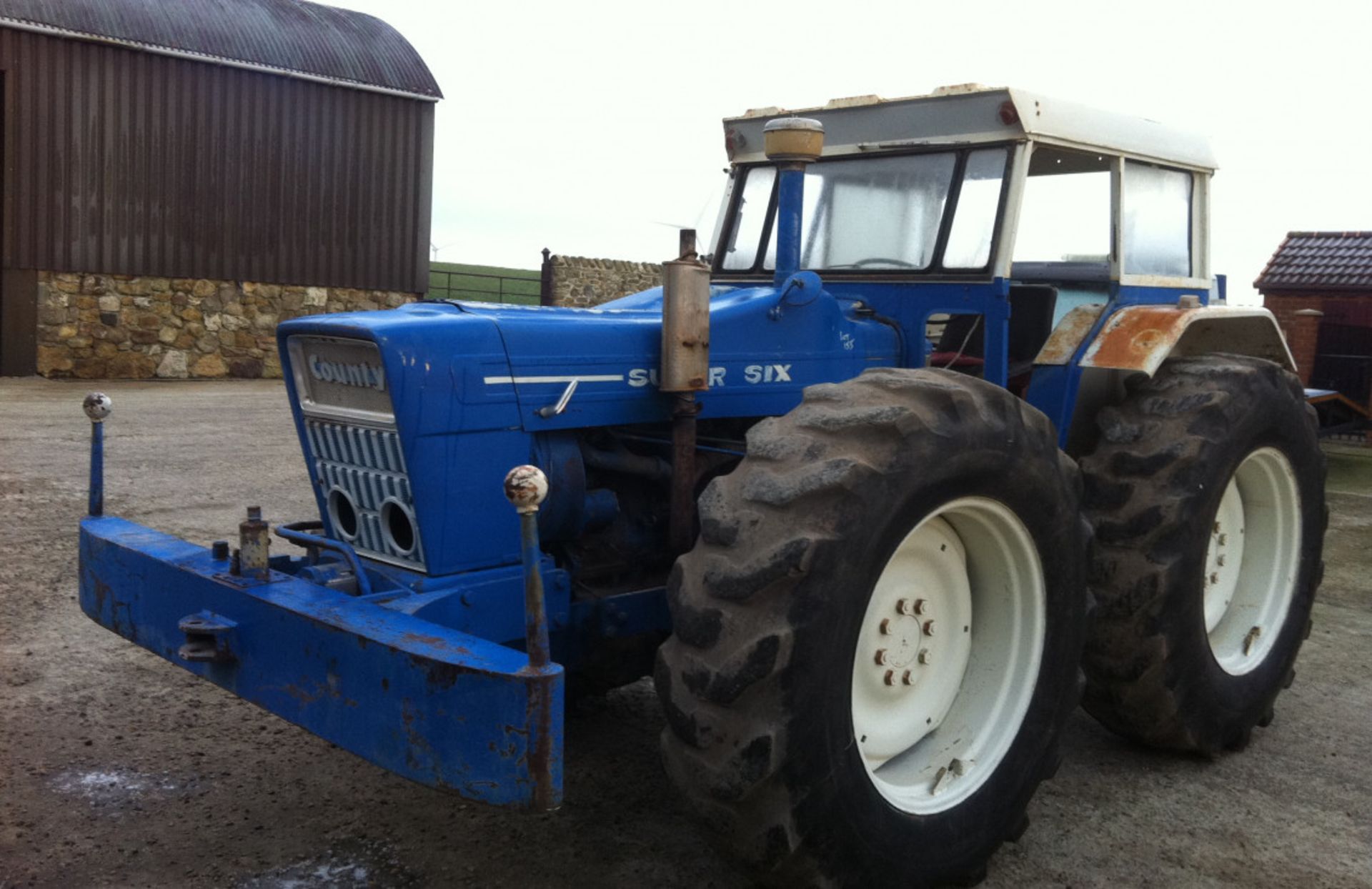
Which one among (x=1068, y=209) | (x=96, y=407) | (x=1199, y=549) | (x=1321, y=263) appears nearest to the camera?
(x=96, y=407)

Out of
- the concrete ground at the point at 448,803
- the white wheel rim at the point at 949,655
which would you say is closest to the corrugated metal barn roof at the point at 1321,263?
the concrete ground at the point at 448,803

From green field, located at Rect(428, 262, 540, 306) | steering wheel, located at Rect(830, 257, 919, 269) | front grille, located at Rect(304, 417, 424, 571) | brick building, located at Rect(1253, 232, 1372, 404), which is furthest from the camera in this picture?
green field, located at Rect(428, 262, 540, 306)

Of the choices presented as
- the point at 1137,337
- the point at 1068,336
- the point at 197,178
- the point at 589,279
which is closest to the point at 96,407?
the point at 1068,336

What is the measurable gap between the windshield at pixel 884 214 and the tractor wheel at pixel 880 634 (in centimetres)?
115

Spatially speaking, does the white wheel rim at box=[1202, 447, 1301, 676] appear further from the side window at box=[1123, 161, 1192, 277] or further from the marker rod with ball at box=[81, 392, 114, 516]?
the marker rod with ball at box=[81, 392, 114, 516]

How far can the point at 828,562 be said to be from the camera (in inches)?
116

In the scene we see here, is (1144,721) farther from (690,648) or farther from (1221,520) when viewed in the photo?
(690,648)

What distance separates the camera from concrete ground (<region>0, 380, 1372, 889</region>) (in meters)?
3.58

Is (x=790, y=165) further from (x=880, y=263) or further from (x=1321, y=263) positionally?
(x=1321, y=263)

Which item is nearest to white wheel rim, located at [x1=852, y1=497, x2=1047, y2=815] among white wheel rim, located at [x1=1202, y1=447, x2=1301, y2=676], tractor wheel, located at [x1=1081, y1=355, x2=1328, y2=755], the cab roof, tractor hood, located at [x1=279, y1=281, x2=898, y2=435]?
tractor wheel, located at [x1=1081, y1=355, x2=1328, y2=755]

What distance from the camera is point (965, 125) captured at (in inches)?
177

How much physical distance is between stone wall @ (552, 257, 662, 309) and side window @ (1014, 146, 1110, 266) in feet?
54.8

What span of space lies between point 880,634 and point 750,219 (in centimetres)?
220

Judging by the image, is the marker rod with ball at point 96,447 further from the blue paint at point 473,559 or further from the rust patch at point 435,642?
the rust patch at point 435,642
